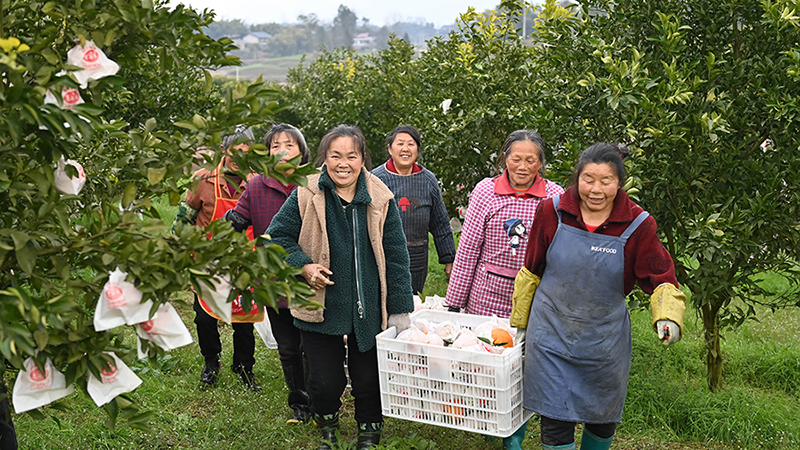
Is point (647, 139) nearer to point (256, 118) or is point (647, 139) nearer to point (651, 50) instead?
point (651, 50)

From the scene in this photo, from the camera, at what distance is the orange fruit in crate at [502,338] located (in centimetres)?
384

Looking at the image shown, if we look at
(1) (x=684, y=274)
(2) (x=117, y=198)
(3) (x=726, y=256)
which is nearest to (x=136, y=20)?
(2) (x=117, y=198)

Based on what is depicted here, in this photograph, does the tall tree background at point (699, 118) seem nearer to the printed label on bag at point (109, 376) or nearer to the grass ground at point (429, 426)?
the grass ground at point (429, 426)

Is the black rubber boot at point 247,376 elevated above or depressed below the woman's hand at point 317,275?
below

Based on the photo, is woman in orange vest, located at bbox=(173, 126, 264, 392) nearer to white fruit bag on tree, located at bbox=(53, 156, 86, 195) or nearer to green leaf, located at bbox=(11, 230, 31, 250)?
white fruit bag on tree, located at bbox=(53, 156, 86, 195)

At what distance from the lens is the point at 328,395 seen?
4.14m

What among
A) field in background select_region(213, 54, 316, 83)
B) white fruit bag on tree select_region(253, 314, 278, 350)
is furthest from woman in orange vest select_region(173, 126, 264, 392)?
field in background select_region(213, 54, 316, 83)

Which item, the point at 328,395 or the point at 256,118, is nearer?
the point at 256,118

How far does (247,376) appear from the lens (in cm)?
541

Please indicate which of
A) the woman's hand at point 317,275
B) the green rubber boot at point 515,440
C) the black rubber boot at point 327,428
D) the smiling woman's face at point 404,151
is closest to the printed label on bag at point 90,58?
the woman's hand at point 317,275

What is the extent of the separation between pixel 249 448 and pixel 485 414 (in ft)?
5.23

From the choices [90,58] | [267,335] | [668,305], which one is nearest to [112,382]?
[90,58]

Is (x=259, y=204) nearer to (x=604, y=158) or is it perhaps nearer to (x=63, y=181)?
(x=604, y=158)

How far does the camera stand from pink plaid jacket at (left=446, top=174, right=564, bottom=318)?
14.5 feet
